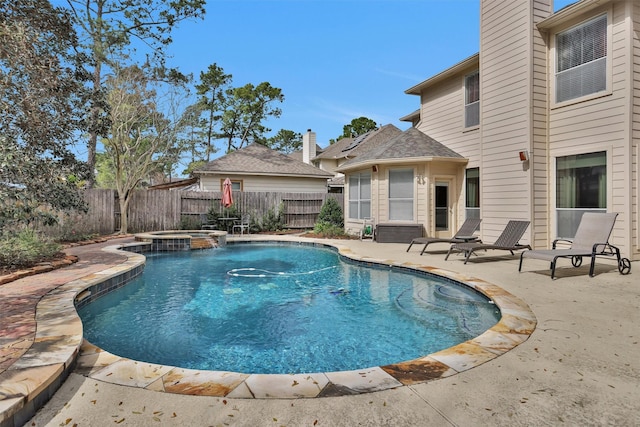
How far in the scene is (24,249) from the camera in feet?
22.1

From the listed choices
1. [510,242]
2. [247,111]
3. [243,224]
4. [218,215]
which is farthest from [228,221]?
[247,111]

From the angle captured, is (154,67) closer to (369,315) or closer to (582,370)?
(369,315)

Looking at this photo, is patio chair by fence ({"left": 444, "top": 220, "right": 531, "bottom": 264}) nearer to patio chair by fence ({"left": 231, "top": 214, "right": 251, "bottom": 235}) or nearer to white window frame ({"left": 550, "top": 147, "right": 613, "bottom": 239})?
white window frame ({"left": 550, "top": 147, "right": 613, "bottom": 239})

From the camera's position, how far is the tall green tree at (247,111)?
29969mm

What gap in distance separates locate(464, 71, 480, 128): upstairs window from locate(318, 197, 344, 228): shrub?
248 inches

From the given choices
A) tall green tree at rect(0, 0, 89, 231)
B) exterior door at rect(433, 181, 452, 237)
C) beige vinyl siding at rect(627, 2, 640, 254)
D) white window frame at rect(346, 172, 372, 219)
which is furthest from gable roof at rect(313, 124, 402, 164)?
tall green tree at rect(0, 0, 89, 231)

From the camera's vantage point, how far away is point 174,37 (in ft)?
50.2

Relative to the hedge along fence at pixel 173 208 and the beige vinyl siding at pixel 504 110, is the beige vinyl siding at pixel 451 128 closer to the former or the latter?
the beige vinyl siding at pixel 504 110

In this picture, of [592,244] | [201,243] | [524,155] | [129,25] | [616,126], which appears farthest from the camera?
[129,25]

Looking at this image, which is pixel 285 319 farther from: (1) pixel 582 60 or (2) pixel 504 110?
(1) pixel 582 60

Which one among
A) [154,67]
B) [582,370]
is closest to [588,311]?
[582,370]

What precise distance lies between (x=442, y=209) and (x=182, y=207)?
1079 centimetres

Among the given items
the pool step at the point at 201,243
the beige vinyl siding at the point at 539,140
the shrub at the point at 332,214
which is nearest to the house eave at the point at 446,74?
the beige vinyl siding at the point at 539,140

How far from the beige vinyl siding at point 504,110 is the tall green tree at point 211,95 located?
76.7 feet
